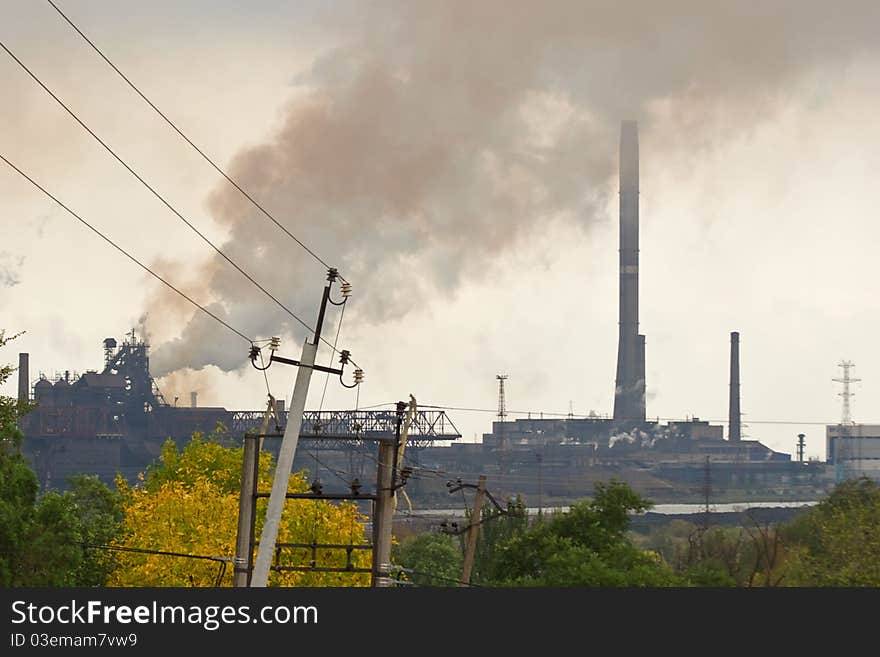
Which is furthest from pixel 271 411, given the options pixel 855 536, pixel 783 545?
pixel 783 545

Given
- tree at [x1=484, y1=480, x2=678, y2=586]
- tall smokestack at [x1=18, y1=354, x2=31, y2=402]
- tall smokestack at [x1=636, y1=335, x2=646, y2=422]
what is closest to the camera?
tree at [x1=484, y1=480, x2=678, y2=586]

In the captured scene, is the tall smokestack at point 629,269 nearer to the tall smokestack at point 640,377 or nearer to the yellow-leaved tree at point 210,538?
the tall smokestack at point 640,377

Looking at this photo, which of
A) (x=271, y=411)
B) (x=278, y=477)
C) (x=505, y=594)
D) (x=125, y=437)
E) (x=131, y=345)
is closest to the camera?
(x=505, y=594)

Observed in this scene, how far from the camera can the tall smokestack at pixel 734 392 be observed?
171125mm

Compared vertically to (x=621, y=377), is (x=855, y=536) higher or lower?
lower

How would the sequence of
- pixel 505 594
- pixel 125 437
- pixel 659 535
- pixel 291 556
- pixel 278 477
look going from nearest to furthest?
pixel 505 594 < pixel 278 477 < pixel 291 556 < pixel 659 535 < pixel 125 437

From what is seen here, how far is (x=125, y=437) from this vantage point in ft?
500

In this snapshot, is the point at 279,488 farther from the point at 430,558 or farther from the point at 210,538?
the point at 430,558

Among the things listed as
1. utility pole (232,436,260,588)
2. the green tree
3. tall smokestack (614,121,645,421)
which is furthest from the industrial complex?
utility pole (232,436,260,588)

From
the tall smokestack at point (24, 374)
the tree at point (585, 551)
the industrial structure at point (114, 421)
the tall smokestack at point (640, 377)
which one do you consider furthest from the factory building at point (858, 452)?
the tree at point (585, 551)

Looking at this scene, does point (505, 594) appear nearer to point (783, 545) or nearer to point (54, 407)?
Answer: point (783, 545)

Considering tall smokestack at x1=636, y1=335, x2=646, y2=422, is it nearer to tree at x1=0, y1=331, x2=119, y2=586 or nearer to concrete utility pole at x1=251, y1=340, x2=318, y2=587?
tree at x1=0, y1=331, x2=119, y2=586

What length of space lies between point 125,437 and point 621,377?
192 feet

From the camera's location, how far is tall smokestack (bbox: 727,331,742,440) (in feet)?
561
